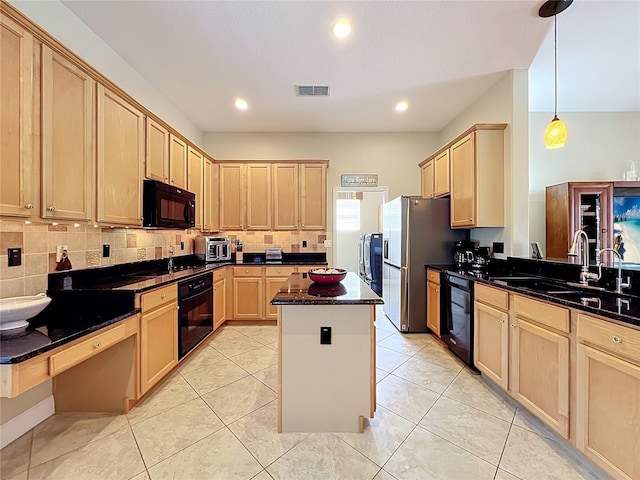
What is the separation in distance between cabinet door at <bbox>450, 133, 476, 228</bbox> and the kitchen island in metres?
2.05

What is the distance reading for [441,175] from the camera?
3.81 metres

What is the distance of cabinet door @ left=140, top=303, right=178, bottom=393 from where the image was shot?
216 centimetres

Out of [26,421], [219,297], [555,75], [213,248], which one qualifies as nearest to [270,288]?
[219,297]

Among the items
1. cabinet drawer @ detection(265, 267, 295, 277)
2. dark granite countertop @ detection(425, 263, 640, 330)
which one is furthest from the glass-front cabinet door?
cabinet drawer @ detection(265, 267, 295, 277)

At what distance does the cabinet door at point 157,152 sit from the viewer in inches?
106

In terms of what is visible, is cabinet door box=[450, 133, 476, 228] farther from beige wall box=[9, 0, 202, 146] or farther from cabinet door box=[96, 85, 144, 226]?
beige wall box=[9, 0, 202, 146]

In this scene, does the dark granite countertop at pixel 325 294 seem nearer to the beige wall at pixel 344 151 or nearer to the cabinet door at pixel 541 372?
the cabinet door at pixel 541 372

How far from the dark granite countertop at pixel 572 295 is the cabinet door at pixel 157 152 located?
10.6ft

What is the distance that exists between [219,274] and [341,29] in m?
3.06

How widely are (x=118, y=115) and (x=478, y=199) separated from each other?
11.5 feet

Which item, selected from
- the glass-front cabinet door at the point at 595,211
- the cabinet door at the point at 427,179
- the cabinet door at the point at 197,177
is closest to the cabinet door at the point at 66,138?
the cabinet door at the point at 197,177

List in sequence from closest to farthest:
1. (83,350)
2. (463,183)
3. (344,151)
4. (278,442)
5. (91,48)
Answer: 1. (83,350)
2. (278,442)
3. (91,48)
4. (463,183)
5. (344,151)

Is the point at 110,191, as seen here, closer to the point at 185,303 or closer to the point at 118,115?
the point at 118,115

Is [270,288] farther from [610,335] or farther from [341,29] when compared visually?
[610,335]
